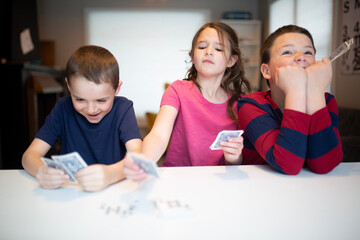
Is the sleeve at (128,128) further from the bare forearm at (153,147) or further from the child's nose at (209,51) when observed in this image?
the child's nose at (209,51)

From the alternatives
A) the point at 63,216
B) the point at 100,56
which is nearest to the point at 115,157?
the point at 100,56

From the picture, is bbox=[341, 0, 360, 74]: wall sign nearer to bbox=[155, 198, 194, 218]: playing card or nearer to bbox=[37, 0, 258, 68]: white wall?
bbox=[155, 198, 194, 218]: playing card

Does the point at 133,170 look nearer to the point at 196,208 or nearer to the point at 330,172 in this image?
the point at 196,208

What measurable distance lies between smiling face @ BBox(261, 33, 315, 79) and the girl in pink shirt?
24 centimetres

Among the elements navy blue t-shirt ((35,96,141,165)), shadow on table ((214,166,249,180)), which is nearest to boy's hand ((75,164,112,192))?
shadow on table ((214,166,249,180))

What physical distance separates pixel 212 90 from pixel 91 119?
602 millimetres

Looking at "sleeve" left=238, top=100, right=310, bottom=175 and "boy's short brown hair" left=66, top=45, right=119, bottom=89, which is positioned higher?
"boy's short brown hair" left=66, top=45, right=119, bottom=89

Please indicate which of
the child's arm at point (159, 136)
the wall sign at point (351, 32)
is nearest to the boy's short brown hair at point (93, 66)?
the child's arm at point (159, 136)

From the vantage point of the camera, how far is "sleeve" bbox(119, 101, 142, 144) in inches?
43.1

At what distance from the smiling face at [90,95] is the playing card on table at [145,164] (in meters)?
0.43

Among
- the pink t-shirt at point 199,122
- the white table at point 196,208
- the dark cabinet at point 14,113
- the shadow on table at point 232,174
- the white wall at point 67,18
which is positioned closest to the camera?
the white table at point 196,208

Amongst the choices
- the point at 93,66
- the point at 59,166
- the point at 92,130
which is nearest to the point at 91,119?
the point at 92,130

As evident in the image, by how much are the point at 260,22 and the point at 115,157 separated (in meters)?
5.79

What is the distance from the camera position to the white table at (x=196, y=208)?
0.51 metres
